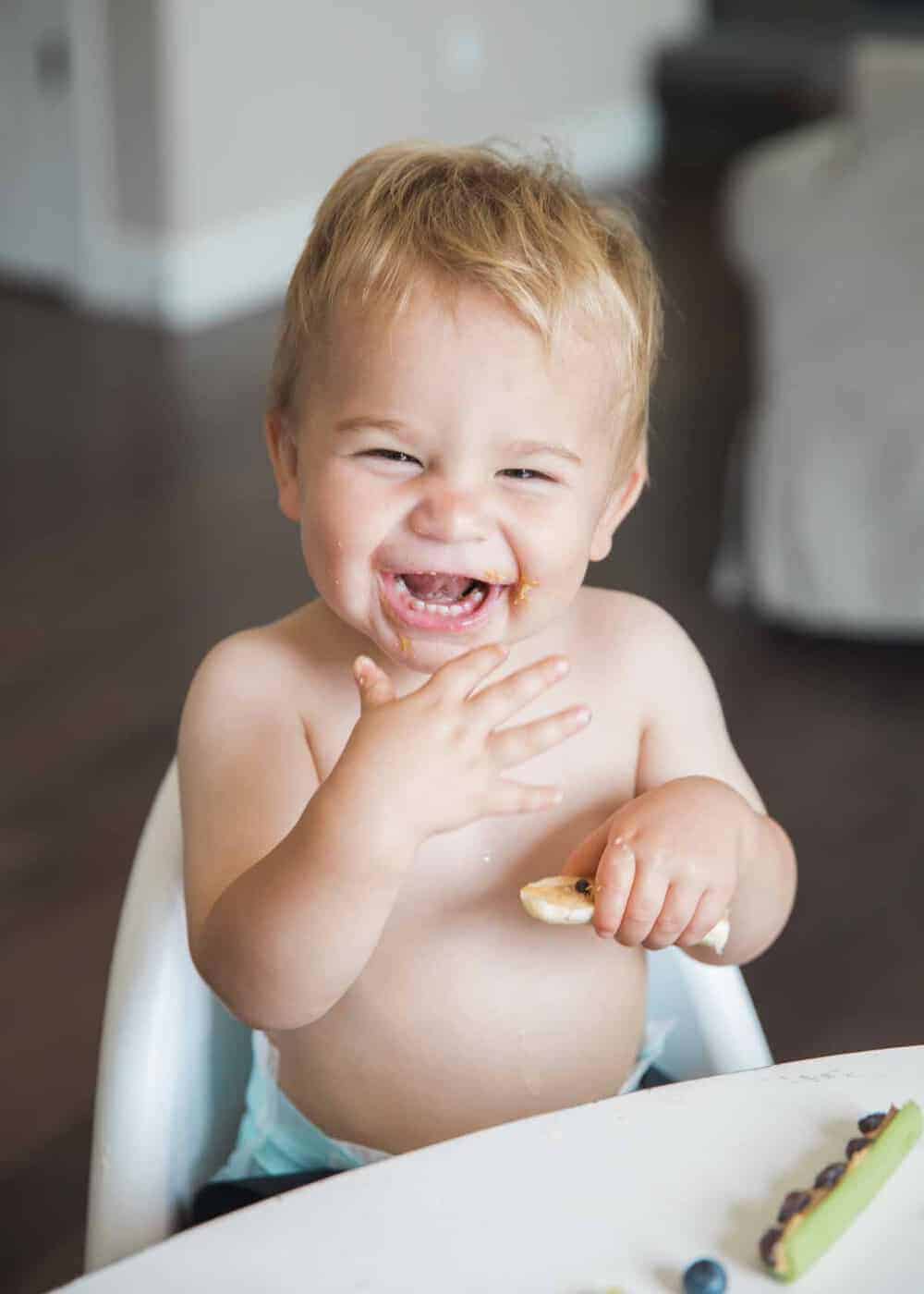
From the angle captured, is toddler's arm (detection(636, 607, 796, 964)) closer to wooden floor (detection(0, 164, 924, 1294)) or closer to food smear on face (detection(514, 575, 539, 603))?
food smear on face (detection(514, 575, 539, 603))

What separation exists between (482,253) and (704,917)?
335 millimetres

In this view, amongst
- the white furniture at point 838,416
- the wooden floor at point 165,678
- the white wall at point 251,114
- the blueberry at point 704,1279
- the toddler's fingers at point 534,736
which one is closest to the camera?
the blueberry at point 704,1279

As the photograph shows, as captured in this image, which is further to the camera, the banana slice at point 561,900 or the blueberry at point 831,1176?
the banana slice at point 561,900

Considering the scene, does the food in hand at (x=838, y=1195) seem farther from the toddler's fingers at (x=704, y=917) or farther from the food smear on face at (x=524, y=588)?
the food smear on face at (x=524, y=588)

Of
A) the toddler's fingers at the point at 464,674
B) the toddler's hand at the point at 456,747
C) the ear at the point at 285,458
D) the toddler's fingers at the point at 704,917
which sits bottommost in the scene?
the toddler's fingers at the point at 704,917

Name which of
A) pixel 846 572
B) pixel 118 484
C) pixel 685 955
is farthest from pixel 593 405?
pixel 118 484

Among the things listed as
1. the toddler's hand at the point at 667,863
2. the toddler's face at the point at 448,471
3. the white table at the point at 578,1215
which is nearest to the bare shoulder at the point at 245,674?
the toddler's face at the point at 448,471

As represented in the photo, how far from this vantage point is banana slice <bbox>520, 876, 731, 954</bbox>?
777 millimetres

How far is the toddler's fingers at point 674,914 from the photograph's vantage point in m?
0.79

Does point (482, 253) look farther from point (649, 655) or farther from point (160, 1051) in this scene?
point (160, 1051)

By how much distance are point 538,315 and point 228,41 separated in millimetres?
3423

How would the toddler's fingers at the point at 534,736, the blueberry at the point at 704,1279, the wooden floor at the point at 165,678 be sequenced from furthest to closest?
the wooden floor at the point at 165,678 < the toddler's fingers at the point at 534,736 < the blueberry at the point at 704,1279

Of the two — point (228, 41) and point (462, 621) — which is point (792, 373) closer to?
point (462, 621)

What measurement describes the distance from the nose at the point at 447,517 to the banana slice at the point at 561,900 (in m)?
0.17
